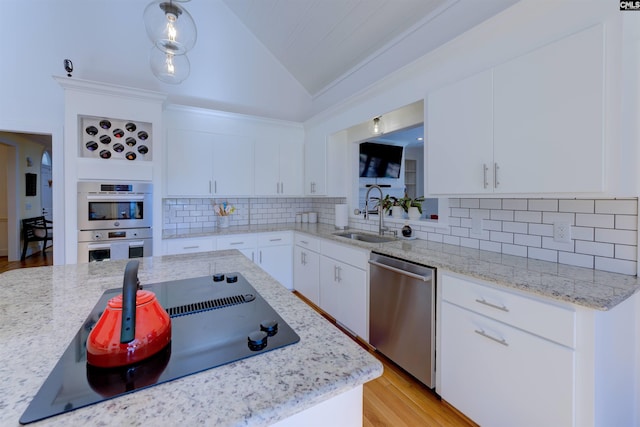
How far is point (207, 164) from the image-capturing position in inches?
133

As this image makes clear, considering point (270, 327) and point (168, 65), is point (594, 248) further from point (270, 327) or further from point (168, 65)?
point (168, 65)

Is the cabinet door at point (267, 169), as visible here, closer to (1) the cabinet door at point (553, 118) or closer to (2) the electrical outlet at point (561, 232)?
(1) the cabinet door at point (553, 118)

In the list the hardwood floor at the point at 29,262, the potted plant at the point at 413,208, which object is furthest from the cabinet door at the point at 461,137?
the hardwood floor at the point at 29,262

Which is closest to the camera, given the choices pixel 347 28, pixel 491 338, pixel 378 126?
pixel 491 338

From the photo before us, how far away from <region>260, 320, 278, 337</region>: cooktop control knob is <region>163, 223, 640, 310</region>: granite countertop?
3.83 ft

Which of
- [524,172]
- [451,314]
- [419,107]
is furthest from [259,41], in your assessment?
[451,314]

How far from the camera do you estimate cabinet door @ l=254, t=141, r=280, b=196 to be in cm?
371

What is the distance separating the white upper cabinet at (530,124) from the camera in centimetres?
129

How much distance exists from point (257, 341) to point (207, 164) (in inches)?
120

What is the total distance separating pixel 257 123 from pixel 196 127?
30.0 inches

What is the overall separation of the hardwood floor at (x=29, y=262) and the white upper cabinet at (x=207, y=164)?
3.86 meters

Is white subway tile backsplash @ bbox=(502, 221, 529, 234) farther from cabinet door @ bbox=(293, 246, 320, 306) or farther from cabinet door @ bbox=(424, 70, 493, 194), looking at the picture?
cabinet door @ bbox=(293, 246, 320, 306)

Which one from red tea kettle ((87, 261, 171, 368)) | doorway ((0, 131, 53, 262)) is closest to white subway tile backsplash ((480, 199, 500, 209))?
red tea kettle ((87, 261, 171, 368))

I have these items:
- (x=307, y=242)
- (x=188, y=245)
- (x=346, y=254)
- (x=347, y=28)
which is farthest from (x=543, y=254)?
(x=188, y=245)
